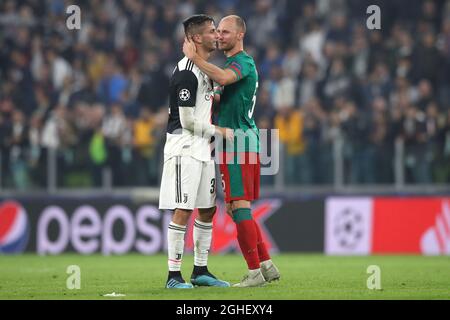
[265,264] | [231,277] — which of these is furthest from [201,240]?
[231,277]

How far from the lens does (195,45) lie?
11.1 meters

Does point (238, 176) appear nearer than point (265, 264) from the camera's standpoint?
Yes

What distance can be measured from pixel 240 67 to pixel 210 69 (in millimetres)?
426

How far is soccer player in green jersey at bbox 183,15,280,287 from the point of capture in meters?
11.1

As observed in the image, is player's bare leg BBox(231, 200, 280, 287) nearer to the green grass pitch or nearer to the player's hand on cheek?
the green grass pitch

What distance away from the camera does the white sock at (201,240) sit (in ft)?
37.7

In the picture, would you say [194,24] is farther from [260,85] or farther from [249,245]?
[260,85]

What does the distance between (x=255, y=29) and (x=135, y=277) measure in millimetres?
11714

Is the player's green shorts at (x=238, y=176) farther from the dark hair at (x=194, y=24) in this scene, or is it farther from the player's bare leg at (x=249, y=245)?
the dark hair at (x=194, y=24)

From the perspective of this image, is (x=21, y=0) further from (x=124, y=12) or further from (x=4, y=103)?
(x=4, y=103)

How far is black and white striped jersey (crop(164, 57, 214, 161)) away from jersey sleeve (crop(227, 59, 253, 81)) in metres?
0.31

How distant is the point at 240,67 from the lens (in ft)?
36.4

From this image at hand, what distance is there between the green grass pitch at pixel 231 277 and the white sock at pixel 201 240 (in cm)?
58
